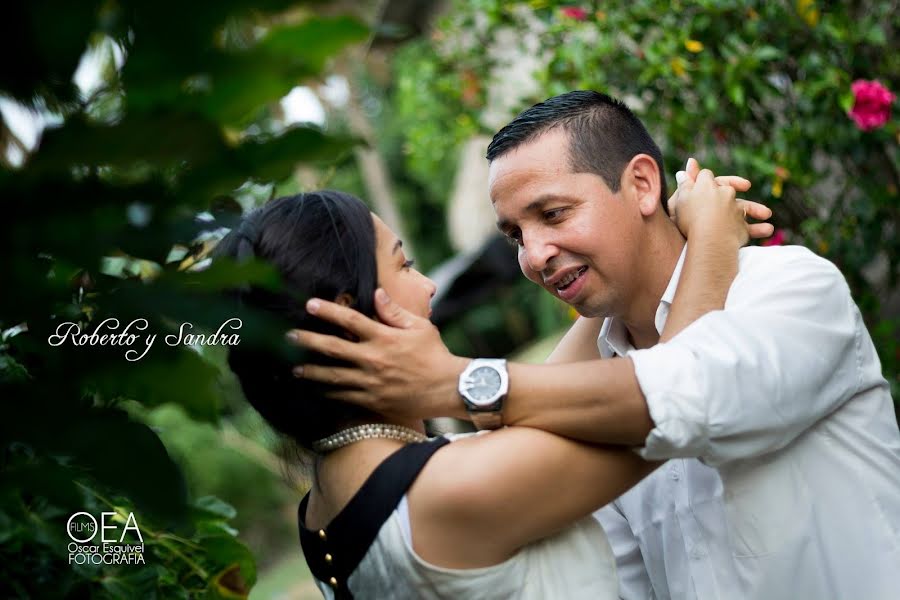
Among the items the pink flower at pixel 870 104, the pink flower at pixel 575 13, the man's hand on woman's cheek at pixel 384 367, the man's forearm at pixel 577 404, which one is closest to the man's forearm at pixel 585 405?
the man's forearm at pixel 577 404

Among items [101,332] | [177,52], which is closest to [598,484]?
[101,332]

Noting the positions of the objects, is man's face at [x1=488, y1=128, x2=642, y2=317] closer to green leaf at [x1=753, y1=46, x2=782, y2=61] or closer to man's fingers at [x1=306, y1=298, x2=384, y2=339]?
man's fingers at [x1=306, y1=298, x2=384, y2=339]

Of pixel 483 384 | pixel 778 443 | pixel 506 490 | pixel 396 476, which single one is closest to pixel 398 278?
pixel 483 384

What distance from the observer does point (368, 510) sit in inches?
73.8

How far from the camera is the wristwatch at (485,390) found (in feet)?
6.07

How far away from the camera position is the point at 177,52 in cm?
77

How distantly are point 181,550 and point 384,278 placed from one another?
97cm

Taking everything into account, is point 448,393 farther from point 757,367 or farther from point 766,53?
point 766,53

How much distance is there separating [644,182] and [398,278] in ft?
3.34

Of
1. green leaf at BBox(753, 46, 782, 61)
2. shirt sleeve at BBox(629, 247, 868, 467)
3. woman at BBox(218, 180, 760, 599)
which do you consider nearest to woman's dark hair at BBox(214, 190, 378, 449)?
woman at BBox(218, 180, 760, 599)

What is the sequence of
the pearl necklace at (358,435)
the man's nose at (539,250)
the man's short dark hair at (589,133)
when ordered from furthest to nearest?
1. the man's short dark hair at (589,133)
2. the man's nose at (539,250)
3. the pearl necklace at (358,435)

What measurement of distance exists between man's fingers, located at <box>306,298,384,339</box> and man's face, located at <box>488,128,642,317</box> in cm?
81

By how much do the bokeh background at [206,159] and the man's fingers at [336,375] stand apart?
236mm

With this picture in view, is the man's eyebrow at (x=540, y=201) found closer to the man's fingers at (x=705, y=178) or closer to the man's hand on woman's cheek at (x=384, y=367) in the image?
the man's fingers at (x=705, y=178)
